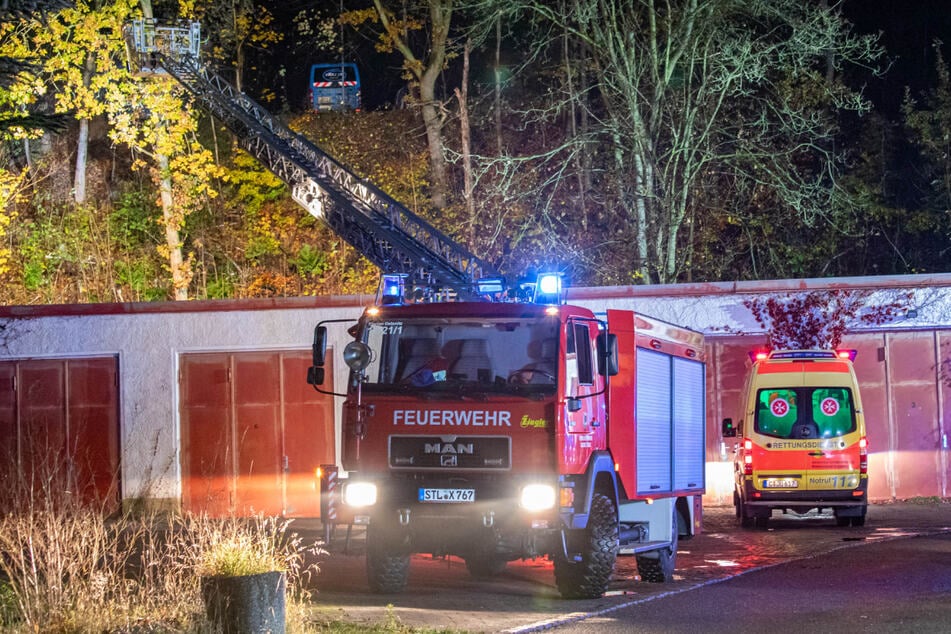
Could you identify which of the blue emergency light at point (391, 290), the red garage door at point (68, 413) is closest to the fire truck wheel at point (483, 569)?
the blue emergency light at point (391, 290)

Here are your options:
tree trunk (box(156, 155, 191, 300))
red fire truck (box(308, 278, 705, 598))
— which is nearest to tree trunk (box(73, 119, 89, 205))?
tree trunk (box(156, 155, 191, 300))

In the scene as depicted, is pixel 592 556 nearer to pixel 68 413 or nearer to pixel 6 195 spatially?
pixel 68 413

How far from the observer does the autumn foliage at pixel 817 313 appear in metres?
24.3

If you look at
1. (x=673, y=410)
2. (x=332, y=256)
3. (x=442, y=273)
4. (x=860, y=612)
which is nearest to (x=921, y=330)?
(x=442, y=273)

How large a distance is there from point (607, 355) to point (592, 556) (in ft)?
6.07

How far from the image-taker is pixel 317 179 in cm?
2855

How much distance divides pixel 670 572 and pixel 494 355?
3.87 meters

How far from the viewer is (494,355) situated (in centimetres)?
1249

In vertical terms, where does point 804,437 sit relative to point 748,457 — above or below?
above

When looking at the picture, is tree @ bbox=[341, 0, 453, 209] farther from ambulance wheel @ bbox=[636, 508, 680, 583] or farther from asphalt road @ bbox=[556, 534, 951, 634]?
asphalt road @ bbox=[556, 534, 951, 634]

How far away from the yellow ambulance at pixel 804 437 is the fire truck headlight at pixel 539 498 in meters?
9.04

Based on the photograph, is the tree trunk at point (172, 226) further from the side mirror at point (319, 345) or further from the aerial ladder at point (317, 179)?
the side mirror at point (319, 345)

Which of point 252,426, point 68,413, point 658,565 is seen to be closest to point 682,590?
point 658,565

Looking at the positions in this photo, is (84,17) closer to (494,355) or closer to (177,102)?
(177,102)
